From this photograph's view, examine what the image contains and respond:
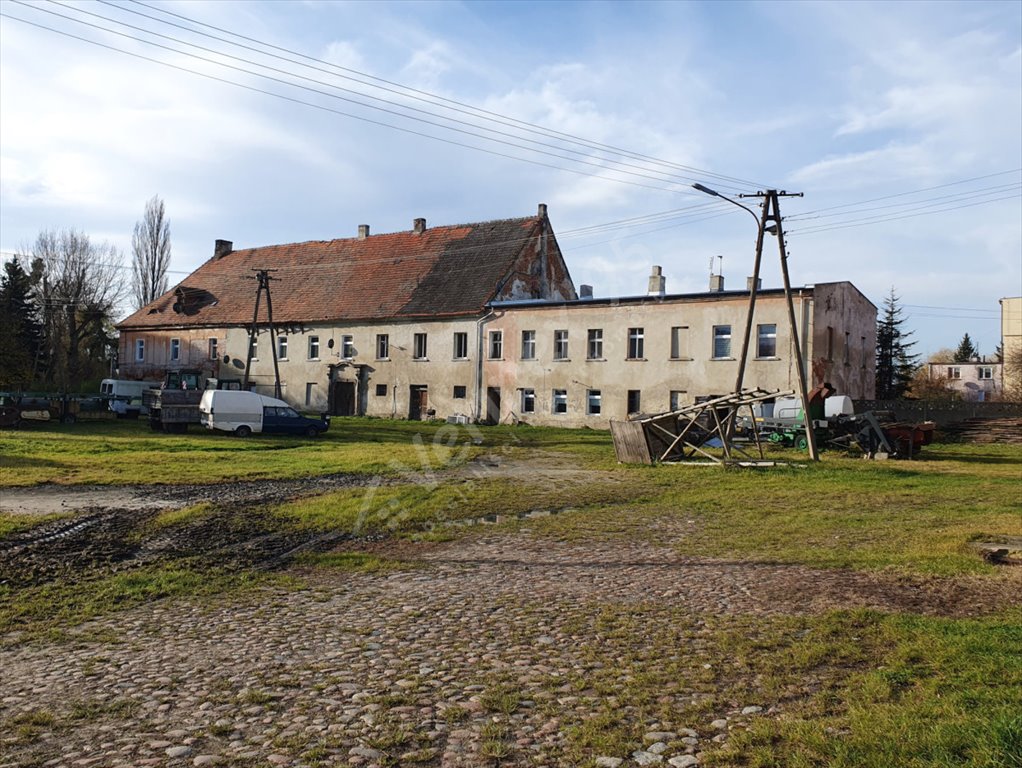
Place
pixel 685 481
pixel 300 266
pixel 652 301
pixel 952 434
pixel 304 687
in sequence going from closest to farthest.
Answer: pixel 304 687 → pixel 685 481 → pixel 952 434 → pixel 652 301 → pixel 300 266

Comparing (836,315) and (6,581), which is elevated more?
(836,315)

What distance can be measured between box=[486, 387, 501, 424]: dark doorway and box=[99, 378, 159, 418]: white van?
59.5 ft

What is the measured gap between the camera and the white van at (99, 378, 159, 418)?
1676 inches

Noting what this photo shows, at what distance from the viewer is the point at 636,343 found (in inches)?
1475

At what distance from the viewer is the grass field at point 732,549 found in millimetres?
4492

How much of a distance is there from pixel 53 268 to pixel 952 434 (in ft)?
193

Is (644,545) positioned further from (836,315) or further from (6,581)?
(836,315)

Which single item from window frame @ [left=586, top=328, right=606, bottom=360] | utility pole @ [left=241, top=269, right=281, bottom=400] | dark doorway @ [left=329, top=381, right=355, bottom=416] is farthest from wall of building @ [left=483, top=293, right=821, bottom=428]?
utility pole @ [left=241, top=269, right=281, bottom=400]

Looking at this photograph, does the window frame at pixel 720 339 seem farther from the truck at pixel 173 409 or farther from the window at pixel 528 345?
the truck at pixel 173 409

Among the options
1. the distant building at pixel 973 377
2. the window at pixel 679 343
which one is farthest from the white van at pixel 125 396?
the distant building at pixel 973 377

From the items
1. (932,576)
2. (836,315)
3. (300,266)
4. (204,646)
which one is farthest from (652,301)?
(204,646)

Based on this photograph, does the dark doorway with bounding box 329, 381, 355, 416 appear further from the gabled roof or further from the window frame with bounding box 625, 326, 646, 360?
the window frame with bounding box 625, 326, 646, 360

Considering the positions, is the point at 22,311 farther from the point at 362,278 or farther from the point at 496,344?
the point at 496,344

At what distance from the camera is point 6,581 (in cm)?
893
